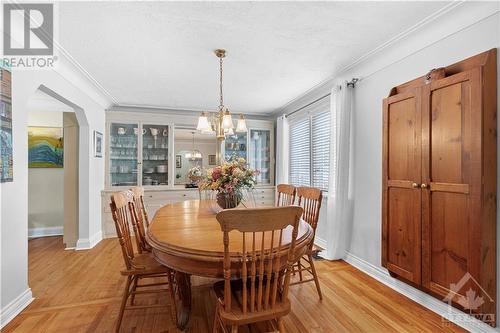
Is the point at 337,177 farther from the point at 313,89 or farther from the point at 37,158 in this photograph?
the point at 37,158

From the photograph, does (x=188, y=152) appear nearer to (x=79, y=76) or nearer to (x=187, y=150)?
(x=187, y=150)

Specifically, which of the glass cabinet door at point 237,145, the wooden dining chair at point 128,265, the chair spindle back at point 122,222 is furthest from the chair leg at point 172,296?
the glass cabinet door at point 237,145

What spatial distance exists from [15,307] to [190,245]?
180 cm

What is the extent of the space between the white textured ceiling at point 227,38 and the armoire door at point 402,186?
0.69 meters

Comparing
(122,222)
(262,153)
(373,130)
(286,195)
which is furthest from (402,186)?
(262,153)

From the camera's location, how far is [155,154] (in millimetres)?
4574

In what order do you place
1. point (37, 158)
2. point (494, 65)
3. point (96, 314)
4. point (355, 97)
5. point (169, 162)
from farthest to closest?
point (169, 162) → point (37, 158) → point (355, 97) → point (96, 314) → point (494, 65)

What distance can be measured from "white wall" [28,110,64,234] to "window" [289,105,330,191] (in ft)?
13.3

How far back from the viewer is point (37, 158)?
3984 millimetres

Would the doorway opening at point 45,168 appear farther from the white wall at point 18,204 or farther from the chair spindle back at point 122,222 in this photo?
the chair spindle back at point 122,222

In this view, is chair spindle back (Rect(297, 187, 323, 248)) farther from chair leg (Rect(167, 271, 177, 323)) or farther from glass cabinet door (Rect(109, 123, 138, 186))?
glass cabinet door (Rect(109, 123, 138, 186))

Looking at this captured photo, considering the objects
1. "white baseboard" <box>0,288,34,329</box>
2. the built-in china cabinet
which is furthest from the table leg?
the built-in china cabinet

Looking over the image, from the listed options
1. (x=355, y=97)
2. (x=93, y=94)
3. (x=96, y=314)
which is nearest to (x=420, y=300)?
(x=355, y=97)

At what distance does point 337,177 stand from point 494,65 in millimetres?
1677
